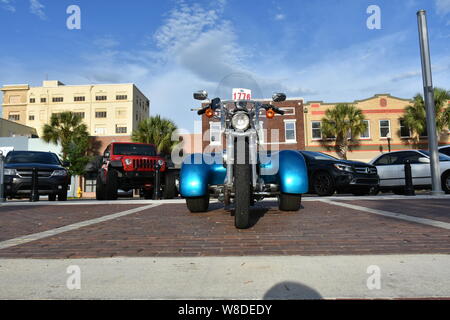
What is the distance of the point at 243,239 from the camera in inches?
126

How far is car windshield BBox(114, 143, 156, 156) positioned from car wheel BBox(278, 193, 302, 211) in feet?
22.6

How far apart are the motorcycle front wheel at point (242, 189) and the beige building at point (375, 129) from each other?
2787 cm

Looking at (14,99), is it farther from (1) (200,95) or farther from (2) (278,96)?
(2) (278,96)

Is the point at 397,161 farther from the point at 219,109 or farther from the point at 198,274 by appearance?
the point at 198,274

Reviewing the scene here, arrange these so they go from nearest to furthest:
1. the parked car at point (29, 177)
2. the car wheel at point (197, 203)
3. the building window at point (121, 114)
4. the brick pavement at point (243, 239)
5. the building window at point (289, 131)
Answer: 1. the brick pavement at point (243, 239)
2. the car wheel at point (197, 203)
3. the parked car at point (29, 177)
4. the building window at point (289, 131)
5. the building window at point (121, 114)

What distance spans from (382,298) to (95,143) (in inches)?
1416

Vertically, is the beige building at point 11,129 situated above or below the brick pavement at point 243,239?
above

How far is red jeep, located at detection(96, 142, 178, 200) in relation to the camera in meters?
9.95

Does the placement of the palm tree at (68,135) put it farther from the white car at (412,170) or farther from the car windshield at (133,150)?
the white car at (412,170)

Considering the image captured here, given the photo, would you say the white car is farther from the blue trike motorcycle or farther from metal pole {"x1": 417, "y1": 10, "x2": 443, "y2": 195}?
the blue trike motorcycle

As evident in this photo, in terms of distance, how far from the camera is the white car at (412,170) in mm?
10117

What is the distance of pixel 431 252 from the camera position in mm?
2535

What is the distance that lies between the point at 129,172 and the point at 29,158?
12.0 feet

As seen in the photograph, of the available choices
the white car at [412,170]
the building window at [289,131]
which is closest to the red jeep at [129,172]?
the white car at [412,170]
